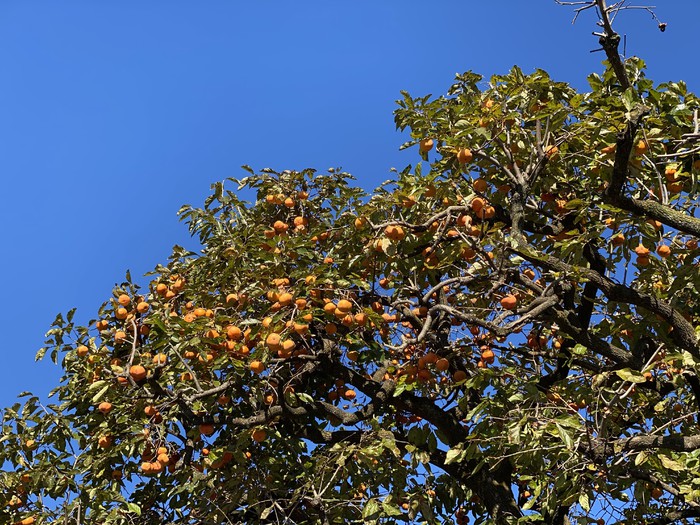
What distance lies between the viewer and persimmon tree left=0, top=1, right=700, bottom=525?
5719 millimetres

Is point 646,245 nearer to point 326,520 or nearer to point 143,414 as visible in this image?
point 326,520

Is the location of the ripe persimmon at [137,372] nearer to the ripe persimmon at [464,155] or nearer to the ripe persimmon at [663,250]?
the ripe persimmon at [464,155]

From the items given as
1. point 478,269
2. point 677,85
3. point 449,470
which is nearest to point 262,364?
point 478,269

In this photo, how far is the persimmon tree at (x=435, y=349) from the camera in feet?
18.8

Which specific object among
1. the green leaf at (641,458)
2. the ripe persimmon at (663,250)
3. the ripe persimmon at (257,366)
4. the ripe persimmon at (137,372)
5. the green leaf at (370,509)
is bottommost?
the green leaf at (370,509)

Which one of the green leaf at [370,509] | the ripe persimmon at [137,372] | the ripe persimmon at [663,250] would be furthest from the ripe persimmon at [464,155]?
the ripe persimmon at [137,372]

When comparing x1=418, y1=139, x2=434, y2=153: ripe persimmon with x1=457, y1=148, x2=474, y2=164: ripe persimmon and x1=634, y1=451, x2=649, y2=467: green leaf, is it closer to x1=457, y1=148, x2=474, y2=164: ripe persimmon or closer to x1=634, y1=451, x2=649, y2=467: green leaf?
x1=457, y1=148, x2=474, y2=164: ripe persimmon

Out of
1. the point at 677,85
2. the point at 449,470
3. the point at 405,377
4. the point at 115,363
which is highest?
the point at 677,85

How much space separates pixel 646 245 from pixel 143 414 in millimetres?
4899

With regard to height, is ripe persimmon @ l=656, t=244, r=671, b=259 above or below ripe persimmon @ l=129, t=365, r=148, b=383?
above

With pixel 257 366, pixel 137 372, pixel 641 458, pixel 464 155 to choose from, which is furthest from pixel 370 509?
pixel 464 155

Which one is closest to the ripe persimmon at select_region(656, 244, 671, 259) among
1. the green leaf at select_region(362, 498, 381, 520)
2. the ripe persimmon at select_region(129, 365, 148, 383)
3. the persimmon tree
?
the persimmon tree

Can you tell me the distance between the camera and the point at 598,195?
19.9 ft

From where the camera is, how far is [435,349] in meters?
6.76
